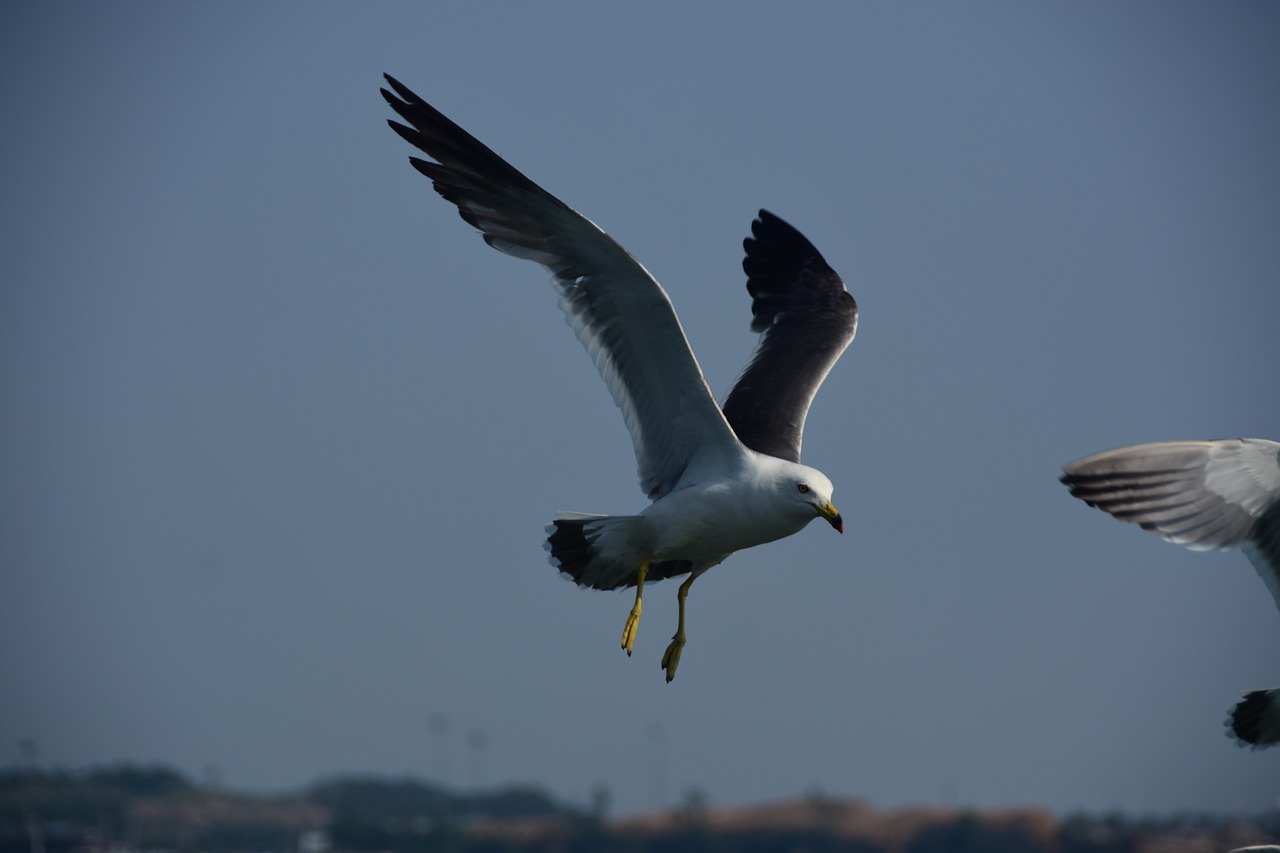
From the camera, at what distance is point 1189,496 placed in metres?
10.5

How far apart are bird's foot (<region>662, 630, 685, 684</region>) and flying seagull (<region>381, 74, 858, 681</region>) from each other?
0.03ft

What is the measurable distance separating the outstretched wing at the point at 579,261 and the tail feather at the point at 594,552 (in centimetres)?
103

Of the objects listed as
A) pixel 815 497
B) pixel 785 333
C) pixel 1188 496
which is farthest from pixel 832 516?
pixel 785 333

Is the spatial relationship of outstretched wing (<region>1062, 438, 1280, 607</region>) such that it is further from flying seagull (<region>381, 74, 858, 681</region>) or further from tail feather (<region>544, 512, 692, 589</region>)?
tail feather (<region>544, 512, 692, 589</region>)

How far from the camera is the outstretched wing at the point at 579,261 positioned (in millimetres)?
10766

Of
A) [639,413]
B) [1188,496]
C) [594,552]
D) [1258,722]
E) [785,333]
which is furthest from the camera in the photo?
[785,333]

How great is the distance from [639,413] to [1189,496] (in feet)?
12.7

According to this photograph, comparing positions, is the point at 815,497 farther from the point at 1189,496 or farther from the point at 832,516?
the point at 1189,496

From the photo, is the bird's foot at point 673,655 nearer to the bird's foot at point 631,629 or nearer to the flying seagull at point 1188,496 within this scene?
the bird's foot at point 631,629

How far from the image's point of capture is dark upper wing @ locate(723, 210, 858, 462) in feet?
42.6

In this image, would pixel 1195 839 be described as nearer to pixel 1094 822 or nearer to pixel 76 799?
pixel 1094 822

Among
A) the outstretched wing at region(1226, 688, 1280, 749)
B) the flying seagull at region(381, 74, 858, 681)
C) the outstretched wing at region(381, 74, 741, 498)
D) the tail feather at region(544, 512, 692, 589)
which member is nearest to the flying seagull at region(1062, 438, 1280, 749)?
the outstretched wing at region(1226, 688, 1280, 749)

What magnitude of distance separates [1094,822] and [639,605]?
186 feet

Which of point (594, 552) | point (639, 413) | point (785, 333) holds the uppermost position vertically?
point (785, 333)
